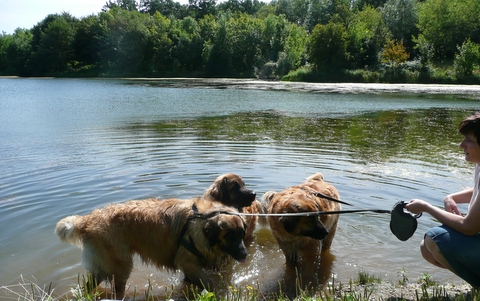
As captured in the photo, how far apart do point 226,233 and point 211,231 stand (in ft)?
0.63

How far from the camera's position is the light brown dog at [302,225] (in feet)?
18.8

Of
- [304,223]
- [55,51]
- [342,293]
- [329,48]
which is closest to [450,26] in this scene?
[329,48]

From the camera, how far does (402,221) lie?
435 centimetres

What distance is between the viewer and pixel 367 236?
7.25 m

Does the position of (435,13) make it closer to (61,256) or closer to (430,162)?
(430,162)

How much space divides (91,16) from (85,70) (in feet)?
76.5

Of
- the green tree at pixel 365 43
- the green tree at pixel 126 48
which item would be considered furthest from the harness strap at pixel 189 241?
the green tree at pixel 126 48

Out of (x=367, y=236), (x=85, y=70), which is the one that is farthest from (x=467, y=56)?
(x=85, y=70)

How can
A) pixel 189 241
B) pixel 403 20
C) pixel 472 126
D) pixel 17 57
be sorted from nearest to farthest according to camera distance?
pixel 472 126 < pixel 189 241 < pixel 403 20 < pixel 17 57

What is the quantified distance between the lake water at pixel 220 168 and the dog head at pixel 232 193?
2.92 feet

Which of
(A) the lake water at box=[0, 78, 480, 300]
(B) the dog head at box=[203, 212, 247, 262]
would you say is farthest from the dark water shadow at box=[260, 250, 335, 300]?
(B) the dog head at box=[203, 212, 247, 262]

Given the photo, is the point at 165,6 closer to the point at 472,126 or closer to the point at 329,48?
the point at 329,48

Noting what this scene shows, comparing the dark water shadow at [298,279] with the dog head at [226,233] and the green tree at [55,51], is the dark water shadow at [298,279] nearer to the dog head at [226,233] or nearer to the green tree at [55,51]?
the dog head at [226,233]

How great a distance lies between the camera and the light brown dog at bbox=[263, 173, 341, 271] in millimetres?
5742
